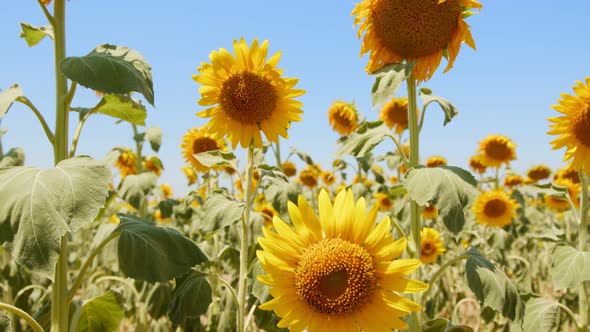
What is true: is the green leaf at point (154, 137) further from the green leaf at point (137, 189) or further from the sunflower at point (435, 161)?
the sunflower at point (435, 161)

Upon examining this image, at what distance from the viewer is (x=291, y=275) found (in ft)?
5.69

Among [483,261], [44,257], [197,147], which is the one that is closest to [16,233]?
[44,257]

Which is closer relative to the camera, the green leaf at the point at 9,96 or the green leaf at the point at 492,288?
the green leaf at the point at 9,96

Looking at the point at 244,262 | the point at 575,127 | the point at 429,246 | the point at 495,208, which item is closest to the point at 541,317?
the point at 575,127

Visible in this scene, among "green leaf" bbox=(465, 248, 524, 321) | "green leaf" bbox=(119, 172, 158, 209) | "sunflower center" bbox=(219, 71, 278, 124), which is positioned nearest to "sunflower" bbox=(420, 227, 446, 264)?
"green leaf" bbox=(119, 172, 158, 209)

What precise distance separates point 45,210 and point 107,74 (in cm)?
46

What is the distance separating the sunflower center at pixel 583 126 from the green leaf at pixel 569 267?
607mm

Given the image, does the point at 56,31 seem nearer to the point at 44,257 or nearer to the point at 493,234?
the point at 44,257

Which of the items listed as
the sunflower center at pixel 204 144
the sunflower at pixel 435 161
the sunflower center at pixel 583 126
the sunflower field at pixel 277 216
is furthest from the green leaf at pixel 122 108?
the sunflower at pixel 435 161

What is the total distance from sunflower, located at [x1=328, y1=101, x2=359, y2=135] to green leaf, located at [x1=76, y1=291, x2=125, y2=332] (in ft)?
12.3

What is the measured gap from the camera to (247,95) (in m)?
2.56

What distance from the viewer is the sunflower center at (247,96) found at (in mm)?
2559

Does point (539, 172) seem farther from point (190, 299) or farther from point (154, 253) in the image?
point (154, 253)

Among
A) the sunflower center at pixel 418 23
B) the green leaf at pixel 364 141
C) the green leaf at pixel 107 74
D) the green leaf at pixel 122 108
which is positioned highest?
the sunflower center at pixel 418 23
